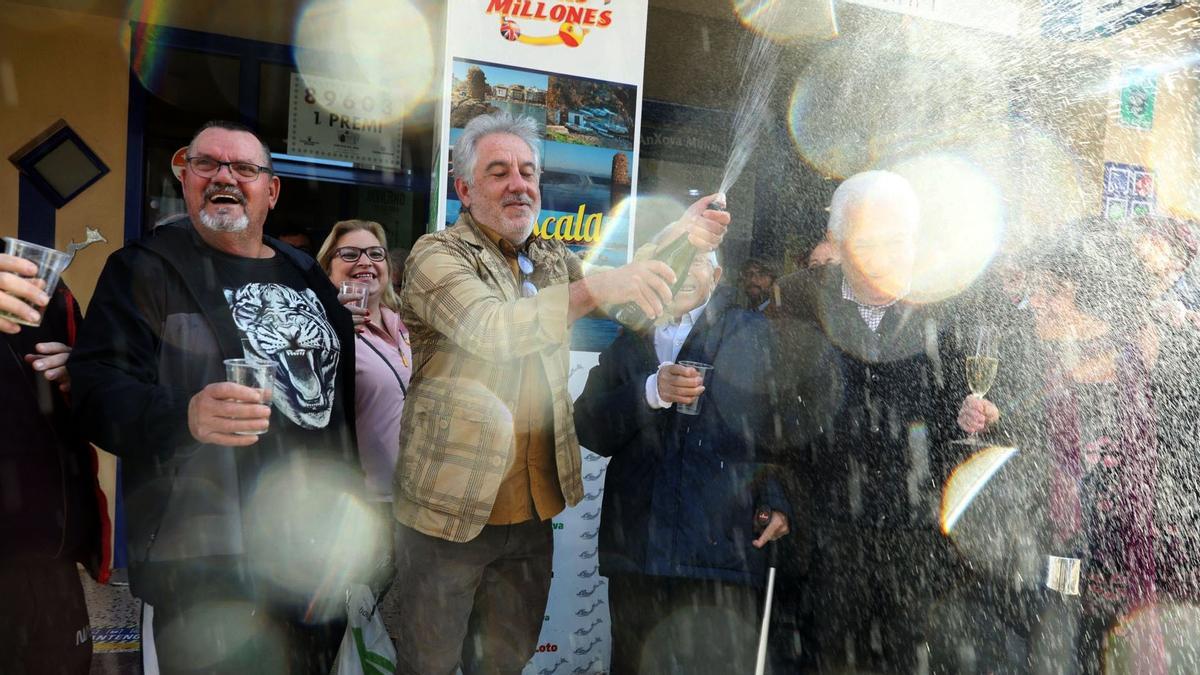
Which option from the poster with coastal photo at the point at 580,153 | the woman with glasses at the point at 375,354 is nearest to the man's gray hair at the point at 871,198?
the poster with coastal photo at the point at 580,153

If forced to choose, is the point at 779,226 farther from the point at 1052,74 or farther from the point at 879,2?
the point at 1052,74

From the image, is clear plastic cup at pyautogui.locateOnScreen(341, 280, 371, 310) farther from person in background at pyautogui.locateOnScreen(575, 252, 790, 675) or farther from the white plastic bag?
the white plastic bag

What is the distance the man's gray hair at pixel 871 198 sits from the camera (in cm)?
291

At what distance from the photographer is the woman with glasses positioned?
3.37m

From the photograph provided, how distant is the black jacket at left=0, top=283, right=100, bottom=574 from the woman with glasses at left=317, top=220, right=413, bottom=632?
96cm

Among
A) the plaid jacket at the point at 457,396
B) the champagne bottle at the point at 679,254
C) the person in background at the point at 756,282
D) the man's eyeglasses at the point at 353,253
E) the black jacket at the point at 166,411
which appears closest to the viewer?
the black jacket at the point at 166,411

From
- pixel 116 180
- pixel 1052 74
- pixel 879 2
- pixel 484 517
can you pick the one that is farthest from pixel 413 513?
pixel 1052 74

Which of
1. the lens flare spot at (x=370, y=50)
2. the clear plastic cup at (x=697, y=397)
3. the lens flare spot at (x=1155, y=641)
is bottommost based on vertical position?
the lens flare spot at (x=1155, y=641)

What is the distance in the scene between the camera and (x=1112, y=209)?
6.14m

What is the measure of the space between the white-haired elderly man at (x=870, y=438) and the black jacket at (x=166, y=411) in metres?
1.70

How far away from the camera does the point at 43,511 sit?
2.26 meters

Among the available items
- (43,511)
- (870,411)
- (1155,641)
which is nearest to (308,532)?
(43,511)

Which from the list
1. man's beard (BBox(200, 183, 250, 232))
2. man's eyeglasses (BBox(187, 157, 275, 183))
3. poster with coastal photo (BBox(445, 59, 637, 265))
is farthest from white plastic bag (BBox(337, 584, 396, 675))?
poster with coastal photo (BBox(445, 59, 637, 265))

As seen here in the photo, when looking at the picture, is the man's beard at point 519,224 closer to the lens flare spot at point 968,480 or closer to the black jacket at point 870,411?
the black jacket at point 870,411
